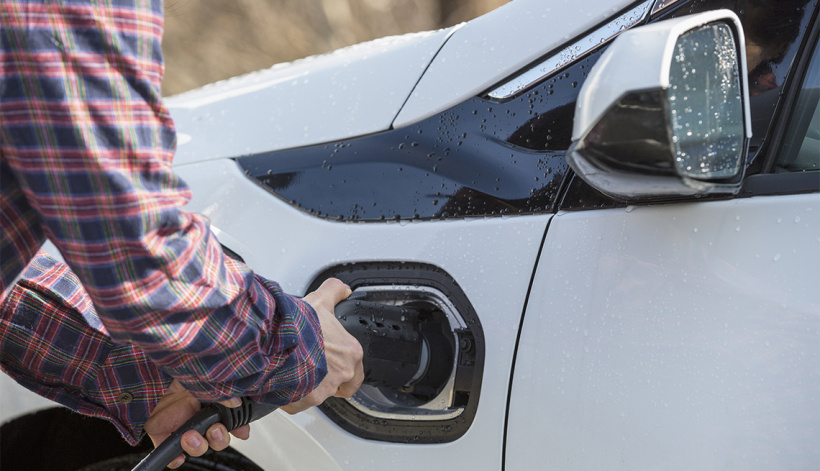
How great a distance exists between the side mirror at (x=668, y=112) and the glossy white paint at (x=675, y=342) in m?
0.11

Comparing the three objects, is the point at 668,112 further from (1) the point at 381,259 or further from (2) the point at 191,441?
(2) the point at 191,441

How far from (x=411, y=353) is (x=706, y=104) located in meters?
0.71

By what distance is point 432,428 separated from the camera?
1.40 m

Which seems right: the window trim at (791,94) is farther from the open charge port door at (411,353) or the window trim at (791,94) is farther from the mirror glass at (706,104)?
the open charge port door at (411,353)

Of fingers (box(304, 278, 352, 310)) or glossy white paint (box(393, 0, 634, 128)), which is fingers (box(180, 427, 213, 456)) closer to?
fingers (box(304, 278, 352, 310))

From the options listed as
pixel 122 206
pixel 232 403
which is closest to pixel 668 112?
pixel 122 206

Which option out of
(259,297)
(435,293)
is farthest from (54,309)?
(435,293)

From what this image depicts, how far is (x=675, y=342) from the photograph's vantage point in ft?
3.63

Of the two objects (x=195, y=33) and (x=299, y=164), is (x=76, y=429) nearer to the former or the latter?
(x=299, y=164)

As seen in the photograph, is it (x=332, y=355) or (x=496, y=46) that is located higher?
(x=496, y=46)

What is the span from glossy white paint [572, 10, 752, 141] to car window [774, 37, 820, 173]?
0.26 meters

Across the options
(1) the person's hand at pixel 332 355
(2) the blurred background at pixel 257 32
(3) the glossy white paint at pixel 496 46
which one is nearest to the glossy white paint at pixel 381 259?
(1) the person's hand at pixel 332 355

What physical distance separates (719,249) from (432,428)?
63cm

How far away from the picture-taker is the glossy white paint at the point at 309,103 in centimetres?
152
